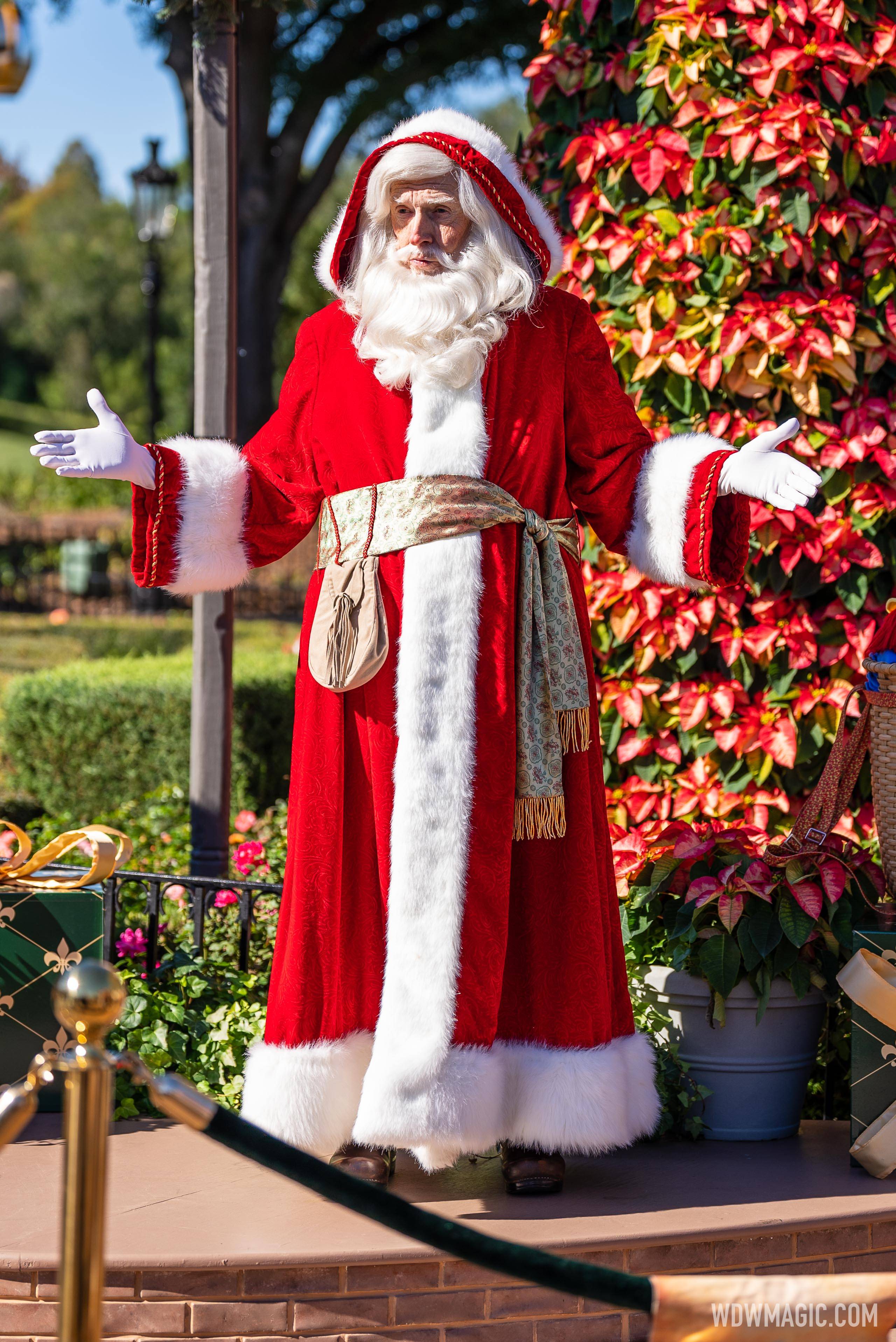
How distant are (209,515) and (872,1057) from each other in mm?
1822

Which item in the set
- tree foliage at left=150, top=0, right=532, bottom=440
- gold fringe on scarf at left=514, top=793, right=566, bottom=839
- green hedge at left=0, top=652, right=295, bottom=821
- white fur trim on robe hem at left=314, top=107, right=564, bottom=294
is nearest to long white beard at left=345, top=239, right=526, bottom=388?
white fur trim on robe hem at left=314, top=107, right=564, bottom=294

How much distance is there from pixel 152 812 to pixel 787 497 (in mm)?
3482

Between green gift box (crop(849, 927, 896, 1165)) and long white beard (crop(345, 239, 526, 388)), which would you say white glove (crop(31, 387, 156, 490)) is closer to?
long white beard (crop(345, 239, 526, 388))

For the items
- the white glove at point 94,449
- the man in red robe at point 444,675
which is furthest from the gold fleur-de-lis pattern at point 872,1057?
the white glove at point 94,449

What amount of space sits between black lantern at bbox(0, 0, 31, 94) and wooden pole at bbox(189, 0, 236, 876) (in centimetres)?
195

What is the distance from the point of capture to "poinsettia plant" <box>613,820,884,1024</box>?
309 centimetres

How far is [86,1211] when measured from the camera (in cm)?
154

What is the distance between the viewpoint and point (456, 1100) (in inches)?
103

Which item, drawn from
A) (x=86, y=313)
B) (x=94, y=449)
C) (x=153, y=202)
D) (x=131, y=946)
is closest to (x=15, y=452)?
(x=86, y=313)

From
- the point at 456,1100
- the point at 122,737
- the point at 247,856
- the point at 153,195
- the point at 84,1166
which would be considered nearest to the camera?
the point at 84,1166

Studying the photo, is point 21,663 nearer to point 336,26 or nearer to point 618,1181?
point 336,26

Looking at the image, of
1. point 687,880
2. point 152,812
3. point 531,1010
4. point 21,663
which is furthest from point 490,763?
point 21,663

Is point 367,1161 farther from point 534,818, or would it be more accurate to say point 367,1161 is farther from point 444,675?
point 444,675

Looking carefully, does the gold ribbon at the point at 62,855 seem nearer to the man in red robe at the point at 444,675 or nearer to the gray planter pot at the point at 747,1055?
the man in red robe at the point at 444,675
